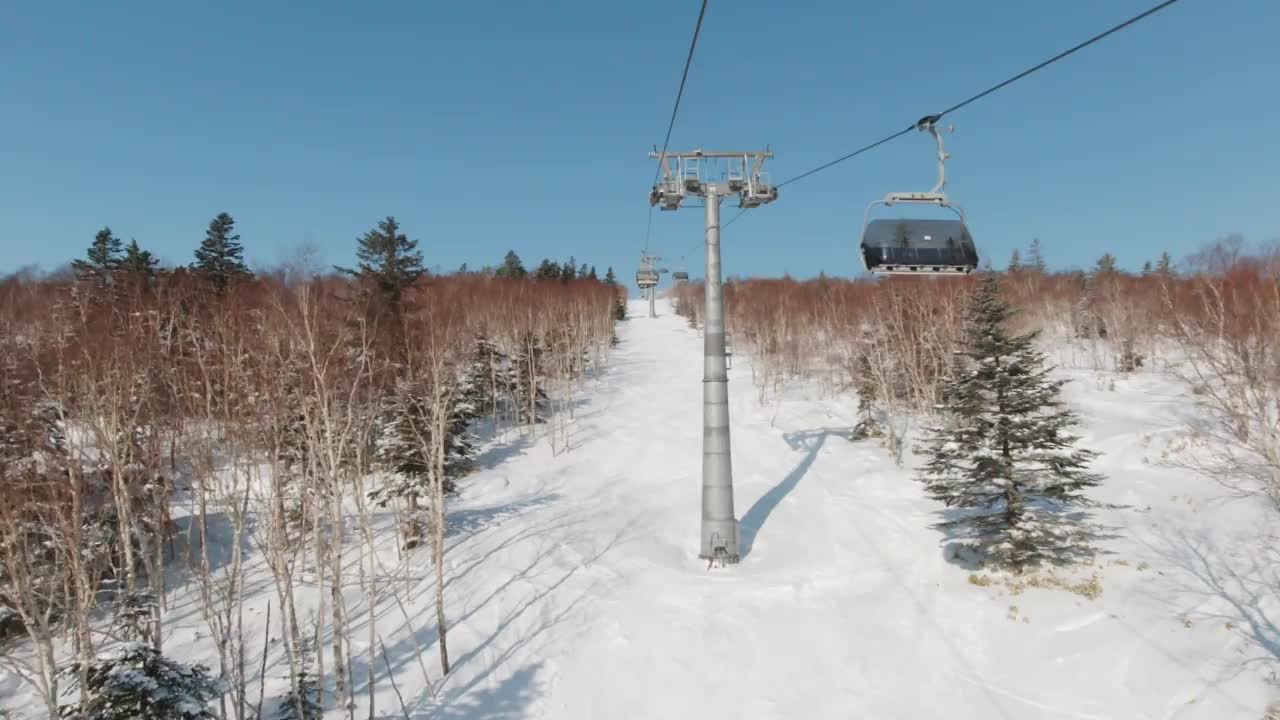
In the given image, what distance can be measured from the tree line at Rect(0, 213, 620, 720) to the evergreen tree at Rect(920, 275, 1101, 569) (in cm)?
1061

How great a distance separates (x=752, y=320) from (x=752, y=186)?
35621 millimetres

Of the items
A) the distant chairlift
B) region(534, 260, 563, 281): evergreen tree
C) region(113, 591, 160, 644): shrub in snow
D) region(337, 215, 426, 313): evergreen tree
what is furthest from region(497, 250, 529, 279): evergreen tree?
region(113, 591, 160, 644): shrub in snow

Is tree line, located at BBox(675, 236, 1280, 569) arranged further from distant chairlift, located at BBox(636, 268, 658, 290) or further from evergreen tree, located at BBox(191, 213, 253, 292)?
evergreen tree, located at BBox(191, 213, 253, 292)

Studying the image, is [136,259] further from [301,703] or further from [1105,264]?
[1105,264]

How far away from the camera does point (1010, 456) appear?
12.3m

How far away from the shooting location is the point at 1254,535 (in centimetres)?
1420

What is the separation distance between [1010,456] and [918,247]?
530 centimetres

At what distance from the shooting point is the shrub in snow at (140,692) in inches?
272

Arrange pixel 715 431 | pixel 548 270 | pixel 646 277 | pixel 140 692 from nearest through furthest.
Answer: pixel 140 692 < pixel 715 431 < pixel 646 277 < pixel 548 270

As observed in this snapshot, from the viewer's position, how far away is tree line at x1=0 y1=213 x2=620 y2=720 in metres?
8.64

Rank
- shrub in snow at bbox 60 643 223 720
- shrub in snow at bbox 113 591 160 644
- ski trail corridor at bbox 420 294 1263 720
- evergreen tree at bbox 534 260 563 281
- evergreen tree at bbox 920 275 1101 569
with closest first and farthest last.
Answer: shrub in snow at bbox 60 643 223 720
shrub in snow at bbox 113 591 160 644
ski trail corridor at bbox 420 294 1263 720
evergreen tree at bbox 920 275 1101 569
evergreen tree at bbox 534 260 563 281

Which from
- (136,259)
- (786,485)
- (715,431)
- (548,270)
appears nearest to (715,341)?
(715,431)

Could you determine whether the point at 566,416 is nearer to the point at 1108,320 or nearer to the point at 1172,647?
the point at 1172,647

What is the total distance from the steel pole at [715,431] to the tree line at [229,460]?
556cm
